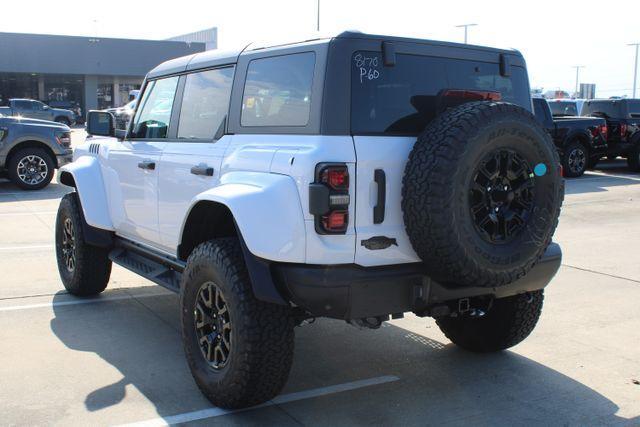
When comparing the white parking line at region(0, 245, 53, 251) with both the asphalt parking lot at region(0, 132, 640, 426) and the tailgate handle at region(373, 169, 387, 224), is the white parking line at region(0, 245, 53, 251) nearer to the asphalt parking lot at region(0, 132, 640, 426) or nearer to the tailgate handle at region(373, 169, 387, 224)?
the asphalt parking lot at region(0, 132, 640, 426)

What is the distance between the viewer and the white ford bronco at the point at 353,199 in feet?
11.0

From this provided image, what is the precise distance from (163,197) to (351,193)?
70.7 inches

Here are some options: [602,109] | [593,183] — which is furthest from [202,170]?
[602,109]

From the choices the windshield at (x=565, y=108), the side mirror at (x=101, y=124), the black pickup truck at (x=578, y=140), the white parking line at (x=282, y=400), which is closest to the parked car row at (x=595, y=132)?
the black pickup truck at (x=578, y=140)

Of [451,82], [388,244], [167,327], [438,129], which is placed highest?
[451,82]

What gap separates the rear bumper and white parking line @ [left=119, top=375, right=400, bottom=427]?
0.83 meters

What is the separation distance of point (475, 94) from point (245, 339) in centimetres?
183

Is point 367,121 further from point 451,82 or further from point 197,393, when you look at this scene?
point 197,393

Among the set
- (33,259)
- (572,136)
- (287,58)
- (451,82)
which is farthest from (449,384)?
(572,136)

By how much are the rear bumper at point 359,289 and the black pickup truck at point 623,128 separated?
51.4 ft

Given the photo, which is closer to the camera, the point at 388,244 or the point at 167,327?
the point at 388,244

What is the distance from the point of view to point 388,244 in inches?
138

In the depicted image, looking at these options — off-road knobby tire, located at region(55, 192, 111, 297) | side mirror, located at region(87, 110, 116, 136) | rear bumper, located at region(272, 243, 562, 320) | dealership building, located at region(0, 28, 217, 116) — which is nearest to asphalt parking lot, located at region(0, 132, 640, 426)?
off-road knobby tire, located at region(55, 192, 111, 297)

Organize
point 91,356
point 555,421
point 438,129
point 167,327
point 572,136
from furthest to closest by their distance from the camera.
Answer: point 572,136 < point 167,327 < point 91,356 < point 555,421 < point 438,129
